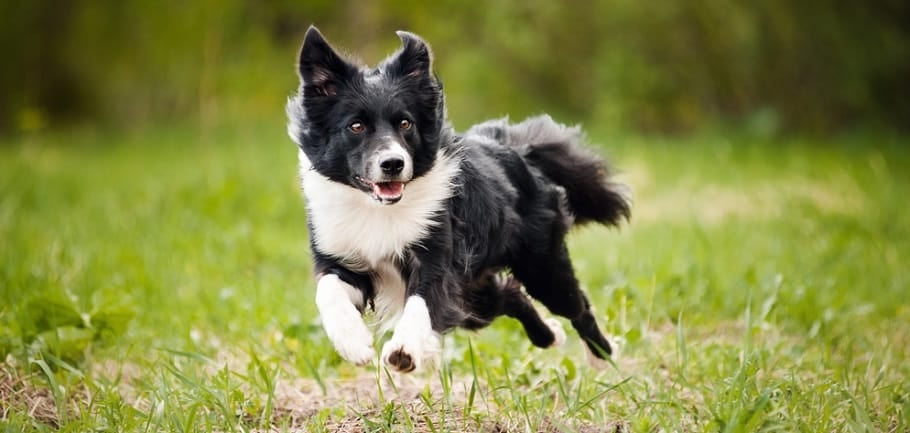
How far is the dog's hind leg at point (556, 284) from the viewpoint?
15.6ft

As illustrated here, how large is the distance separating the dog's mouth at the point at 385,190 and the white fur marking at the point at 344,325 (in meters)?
0.39

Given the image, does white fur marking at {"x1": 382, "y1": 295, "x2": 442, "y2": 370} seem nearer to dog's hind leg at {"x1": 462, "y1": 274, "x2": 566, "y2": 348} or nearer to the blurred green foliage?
dog's hind leg at {"x1": 462, "y1": 274, "x2": 566, "y2": 348}

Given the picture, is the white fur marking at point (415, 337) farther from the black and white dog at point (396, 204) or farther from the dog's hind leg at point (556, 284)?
the dog's hind leg at point (556, 284)

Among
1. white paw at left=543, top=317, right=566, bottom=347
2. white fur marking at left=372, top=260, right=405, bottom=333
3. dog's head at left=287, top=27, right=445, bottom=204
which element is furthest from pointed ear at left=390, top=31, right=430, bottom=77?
white paw at left=543, top=317, right=566, bottom=347

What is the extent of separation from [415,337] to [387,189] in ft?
2.15

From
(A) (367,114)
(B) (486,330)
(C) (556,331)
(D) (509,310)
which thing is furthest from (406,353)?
(B) (486,330)

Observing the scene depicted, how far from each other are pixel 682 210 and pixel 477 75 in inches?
330

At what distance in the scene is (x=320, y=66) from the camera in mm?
4199

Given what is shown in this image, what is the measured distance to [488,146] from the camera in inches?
186

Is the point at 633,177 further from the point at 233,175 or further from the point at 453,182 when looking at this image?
the point at 453,182

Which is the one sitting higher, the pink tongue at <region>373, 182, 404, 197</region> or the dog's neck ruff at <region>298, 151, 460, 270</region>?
the pink tongue at <region>373, 182, 404, 197</region>

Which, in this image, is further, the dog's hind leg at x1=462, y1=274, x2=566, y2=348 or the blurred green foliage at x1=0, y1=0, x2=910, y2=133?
the blurred green foliage at x1=0, y1=0, x2=910, y2=133

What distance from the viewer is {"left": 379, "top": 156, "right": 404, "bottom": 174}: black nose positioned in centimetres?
397

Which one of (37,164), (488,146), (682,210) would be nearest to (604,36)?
(682,210)
